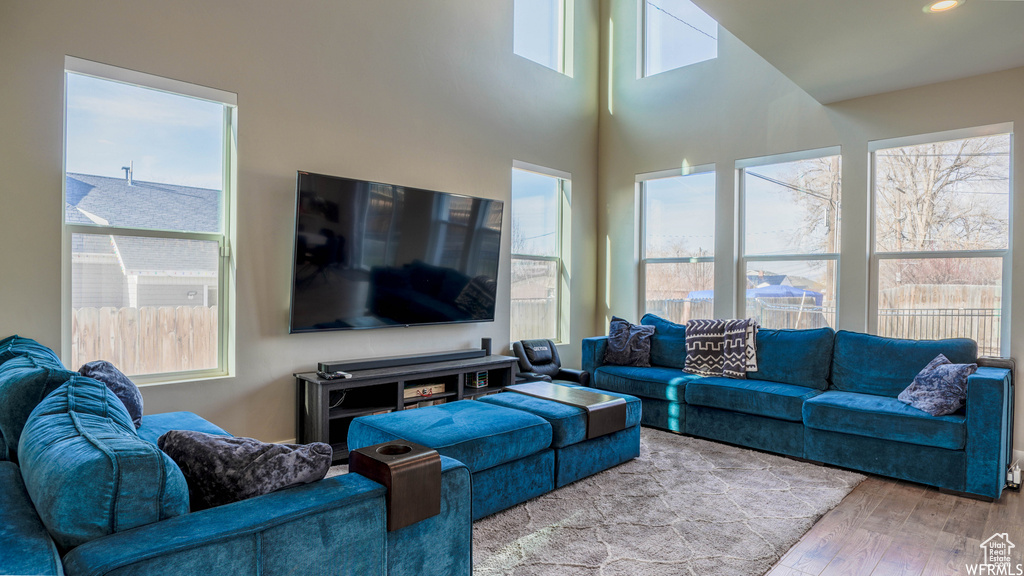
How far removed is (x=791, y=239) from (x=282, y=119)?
414 centimetres

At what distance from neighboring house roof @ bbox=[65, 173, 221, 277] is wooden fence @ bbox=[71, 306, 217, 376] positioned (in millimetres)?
248

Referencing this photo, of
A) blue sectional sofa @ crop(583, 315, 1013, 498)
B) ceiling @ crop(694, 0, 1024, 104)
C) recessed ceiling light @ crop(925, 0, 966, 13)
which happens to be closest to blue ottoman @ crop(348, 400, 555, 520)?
blue sectional sofa @ crop(583, 315, 1013, 498)

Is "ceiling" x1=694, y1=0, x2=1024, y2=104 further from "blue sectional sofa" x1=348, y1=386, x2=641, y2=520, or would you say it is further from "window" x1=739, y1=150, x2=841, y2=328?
"blue sectional sofa" x1=348, y1=386, x2=641, y2=520

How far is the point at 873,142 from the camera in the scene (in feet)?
14.0

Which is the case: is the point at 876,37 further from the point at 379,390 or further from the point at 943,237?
the point at 379,390

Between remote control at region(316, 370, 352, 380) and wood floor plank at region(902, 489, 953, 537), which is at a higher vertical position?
remote control at region(316, 370, 352, 380)

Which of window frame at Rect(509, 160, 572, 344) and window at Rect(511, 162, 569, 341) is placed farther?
window frame at Rect(509, 160, 572, 344)

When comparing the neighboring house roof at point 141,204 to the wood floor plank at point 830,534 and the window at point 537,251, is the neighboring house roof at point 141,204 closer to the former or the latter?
the window at point 537,251

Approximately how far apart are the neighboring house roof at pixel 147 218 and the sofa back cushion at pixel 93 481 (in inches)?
85.9

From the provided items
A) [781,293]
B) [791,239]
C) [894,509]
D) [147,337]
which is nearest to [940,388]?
[894,509]

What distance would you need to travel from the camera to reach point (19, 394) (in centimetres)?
170

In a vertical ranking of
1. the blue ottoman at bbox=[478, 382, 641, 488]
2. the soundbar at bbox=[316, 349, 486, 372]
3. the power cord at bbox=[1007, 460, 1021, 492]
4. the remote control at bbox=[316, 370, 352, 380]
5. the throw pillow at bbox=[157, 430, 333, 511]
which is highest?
the throw pillow at bbox=[157, 430, 333, 511]

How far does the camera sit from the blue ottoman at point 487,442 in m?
2.63

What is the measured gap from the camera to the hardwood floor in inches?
90.4
